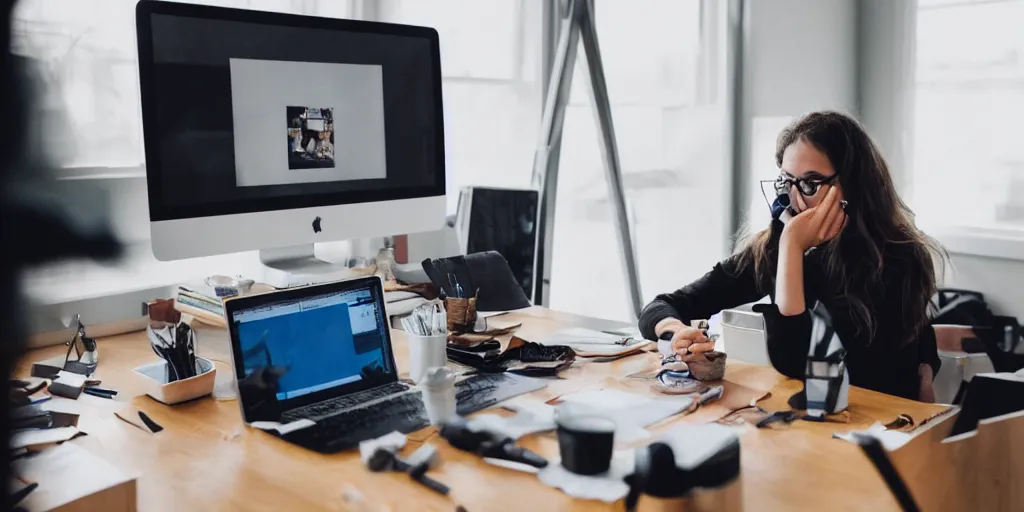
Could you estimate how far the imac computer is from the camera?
1332 millimetres

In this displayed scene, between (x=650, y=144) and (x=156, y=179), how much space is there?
2.29m

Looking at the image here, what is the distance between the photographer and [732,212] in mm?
3395

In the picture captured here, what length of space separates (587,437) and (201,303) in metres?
1.18

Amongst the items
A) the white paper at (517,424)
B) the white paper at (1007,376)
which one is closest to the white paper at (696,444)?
the white paper at (1007,376)

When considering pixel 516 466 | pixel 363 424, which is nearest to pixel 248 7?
pixel 363 424

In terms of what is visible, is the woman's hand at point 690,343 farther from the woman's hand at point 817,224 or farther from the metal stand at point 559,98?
the metal stand at point 559,98

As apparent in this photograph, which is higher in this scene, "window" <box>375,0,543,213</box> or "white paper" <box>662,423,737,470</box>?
"window" <box>375,0,543,213</box>

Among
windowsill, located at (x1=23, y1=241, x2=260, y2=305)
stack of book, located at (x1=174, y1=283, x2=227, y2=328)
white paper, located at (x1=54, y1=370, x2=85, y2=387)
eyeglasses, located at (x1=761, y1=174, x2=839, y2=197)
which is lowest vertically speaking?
white paper, located at (x1=54, y1=370, x2=85, y2=387)

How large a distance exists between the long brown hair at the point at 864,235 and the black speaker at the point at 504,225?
2.26 feet

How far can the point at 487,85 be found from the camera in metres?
2.60

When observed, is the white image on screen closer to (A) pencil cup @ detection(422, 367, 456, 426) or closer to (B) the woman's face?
(A) pencil cup @ detection(422, 367, 456, 426)

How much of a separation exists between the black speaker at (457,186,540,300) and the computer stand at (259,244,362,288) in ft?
1.43

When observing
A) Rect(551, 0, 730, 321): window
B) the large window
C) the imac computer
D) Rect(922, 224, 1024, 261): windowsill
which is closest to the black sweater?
the imac computer

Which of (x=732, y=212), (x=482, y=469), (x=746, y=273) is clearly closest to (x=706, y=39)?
(x=732, y=212)
